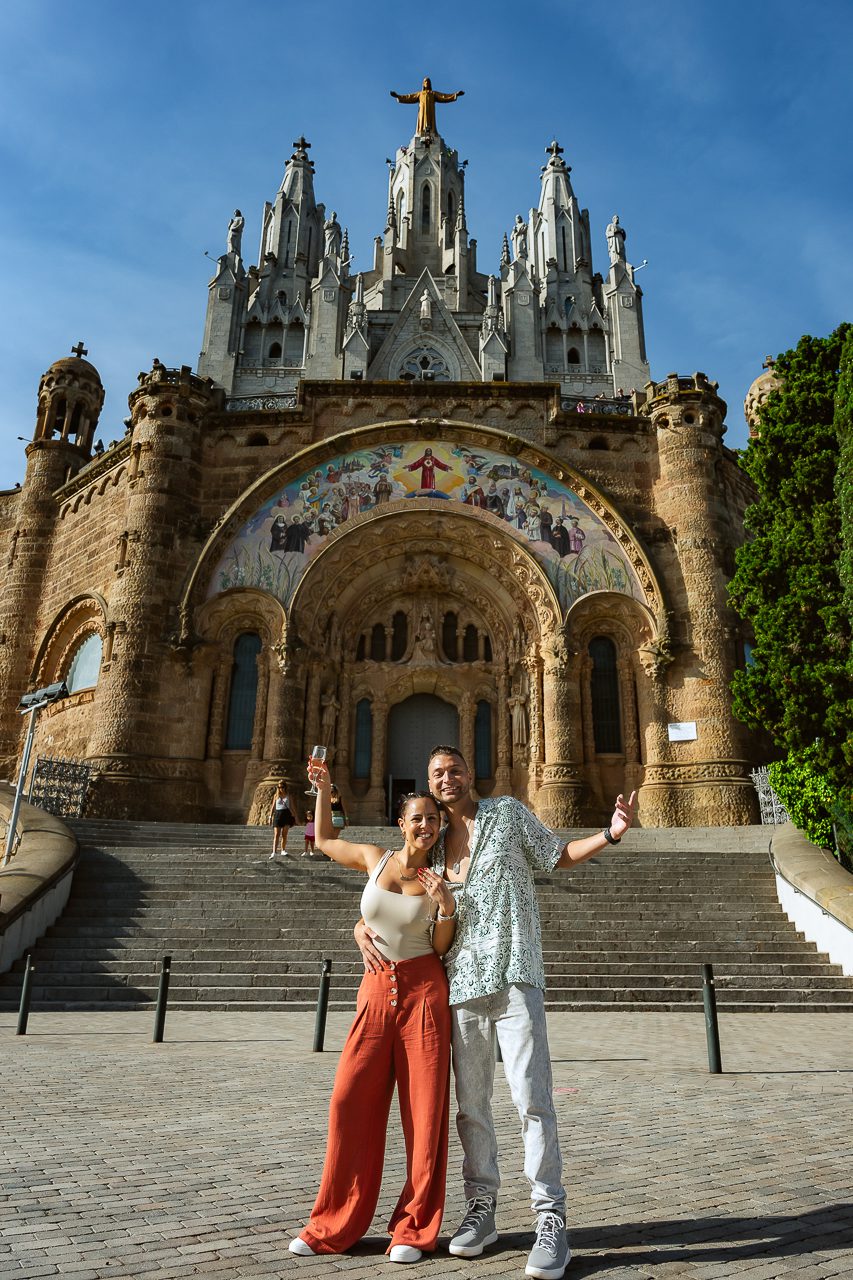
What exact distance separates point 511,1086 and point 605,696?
59.7 feet

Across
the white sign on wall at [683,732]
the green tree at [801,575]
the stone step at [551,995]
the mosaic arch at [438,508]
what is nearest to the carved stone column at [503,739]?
the mosaic arch at [438,508]

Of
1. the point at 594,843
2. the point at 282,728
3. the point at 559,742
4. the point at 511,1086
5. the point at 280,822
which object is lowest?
the point at 511,1086

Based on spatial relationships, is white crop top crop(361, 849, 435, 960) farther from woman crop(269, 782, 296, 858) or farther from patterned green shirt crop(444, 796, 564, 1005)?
woman crop(269, 782, 296, 858)

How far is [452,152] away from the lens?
177ft

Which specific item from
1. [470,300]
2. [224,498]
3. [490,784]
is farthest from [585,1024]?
[470,300]

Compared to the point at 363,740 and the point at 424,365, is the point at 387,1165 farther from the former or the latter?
the point at 424,365

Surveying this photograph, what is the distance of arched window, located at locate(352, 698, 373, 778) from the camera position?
2130 cm

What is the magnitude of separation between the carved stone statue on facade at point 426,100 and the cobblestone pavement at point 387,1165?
201 feet

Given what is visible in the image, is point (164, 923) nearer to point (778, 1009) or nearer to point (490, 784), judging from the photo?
point (778, 1009)

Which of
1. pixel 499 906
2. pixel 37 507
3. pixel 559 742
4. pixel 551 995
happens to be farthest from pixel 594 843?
pixel 37 507

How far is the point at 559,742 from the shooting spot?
19641mm

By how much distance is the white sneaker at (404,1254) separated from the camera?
115 inches

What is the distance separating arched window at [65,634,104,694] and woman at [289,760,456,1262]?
63.9 feet

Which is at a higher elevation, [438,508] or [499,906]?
[438,508]
